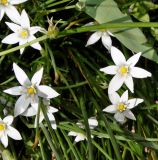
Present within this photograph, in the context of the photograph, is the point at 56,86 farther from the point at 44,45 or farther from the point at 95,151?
the point at 95,151

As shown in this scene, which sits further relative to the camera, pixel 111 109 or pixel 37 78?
pixel 111 109

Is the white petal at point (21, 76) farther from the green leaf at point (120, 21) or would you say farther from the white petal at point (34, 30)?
the green leaf at point (120, 21)

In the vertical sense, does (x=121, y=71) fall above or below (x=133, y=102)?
above

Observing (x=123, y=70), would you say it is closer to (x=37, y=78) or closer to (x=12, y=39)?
(x=37, y=78)

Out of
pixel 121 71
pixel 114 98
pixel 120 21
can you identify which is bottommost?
pixel 114 98

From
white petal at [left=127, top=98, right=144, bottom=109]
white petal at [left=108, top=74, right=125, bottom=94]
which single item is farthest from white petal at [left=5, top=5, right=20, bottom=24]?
white petal at [left=127, top=98, right=144, bottom=109]

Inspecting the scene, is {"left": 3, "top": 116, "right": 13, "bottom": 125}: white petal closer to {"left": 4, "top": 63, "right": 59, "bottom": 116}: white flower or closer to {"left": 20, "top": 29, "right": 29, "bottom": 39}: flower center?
{"left": 4, "top": 63, "right": 59, "bottom": 116}: white flower

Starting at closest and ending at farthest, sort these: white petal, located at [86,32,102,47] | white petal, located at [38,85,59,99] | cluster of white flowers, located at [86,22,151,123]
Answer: white petal, located at [38,85,59,99]
cluster of white flowers, located at [86,22,151,123]
white petal, located at [86,32,102,47]

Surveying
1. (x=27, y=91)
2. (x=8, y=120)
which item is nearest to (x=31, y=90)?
(x=27, y=91)

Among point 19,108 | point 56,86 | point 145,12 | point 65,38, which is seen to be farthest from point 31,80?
point 145,12
